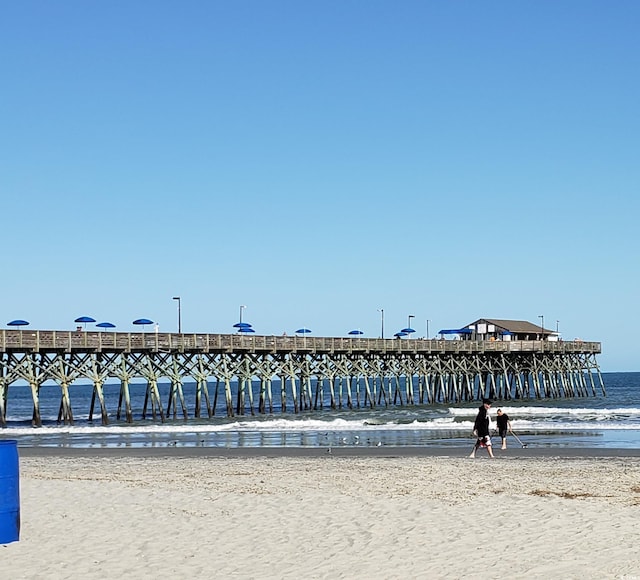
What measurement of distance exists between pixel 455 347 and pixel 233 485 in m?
44.0

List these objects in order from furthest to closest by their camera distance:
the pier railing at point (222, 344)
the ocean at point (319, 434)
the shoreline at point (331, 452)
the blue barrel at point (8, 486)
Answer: the pier railing at point (222, 344) < the ocean at point (319, 434) < the shoreline at point (331, 452) < the blue barrel at point (8, 486)

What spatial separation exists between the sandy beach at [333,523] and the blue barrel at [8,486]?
33cm

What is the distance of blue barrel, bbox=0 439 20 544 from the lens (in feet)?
30.8

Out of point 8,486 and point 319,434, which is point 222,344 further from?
point 8,486

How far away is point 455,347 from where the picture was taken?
5878 centimetres

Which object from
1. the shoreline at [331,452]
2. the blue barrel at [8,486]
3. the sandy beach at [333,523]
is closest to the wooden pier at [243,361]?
the shoreline at [331,452]

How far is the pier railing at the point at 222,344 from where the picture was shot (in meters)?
37.4

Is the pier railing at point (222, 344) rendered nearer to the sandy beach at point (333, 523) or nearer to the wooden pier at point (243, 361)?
the wooden pier at point (243, 361)

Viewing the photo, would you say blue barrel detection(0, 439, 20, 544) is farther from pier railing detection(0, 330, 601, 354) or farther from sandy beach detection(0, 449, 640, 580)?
pier railing detection(0, 330, 601, 354)

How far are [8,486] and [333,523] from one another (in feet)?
13.4

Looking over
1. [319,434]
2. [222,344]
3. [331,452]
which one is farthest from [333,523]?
[222,344]

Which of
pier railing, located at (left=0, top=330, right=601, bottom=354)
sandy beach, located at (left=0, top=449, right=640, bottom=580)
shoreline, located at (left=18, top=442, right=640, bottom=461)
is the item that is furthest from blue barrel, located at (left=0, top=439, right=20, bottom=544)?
pier railing, located at (left=0, top=330, right=601, bottom=354)

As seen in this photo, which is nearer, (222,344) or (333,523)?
(333,523)

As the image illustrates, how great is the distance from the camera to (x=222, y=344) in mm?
44344
